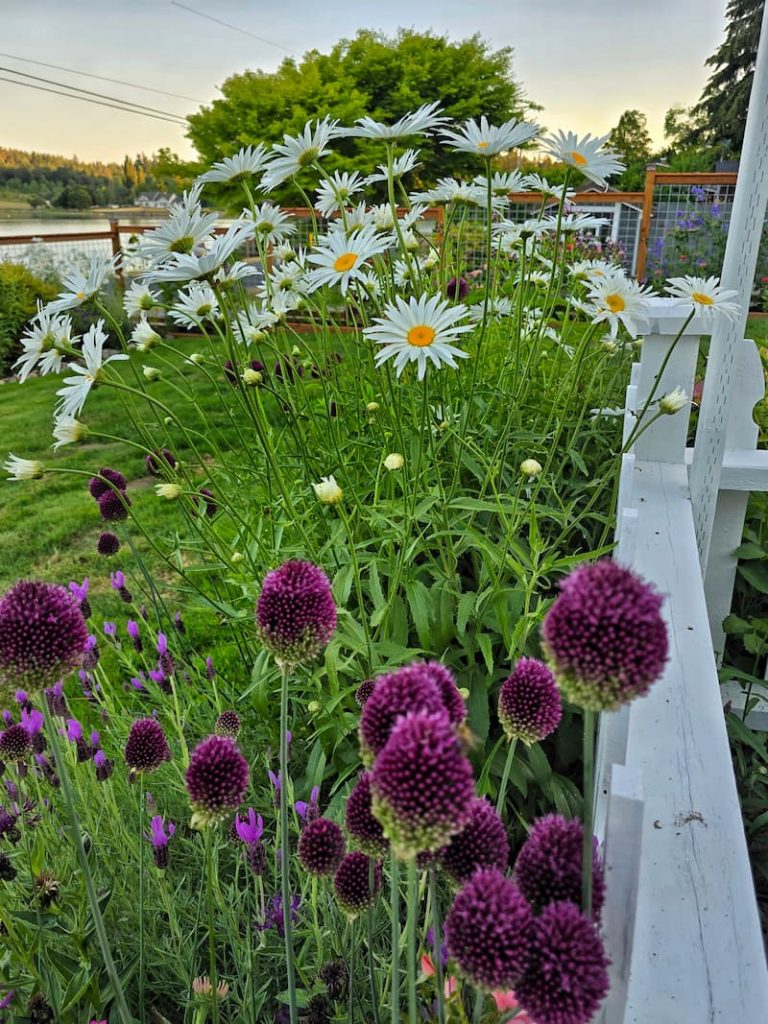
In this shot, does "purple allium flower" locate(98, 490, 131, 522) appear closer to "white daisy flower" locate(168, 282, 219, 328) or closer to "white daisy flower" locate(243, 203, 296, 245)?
"white daisy flower" locate(168, 282, 219, 328)

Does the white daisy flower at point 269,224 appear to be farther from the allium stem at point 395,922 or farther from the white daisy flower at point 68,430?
the allium stem at point 395,922

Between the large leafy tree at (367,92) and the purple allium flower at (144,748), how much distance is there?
20454mm

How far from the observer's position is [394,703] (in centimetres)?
54

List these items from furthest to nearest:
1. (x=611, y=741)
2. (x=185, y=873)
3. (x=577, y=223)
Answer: (x=577, y=223)
(x=185, y=873)
(x=611, y=741)

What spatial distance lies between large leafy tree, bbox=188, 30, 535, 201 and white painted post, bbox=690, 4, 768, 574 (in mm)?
19414

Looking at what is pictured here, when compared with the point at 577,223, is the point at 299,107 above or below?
above

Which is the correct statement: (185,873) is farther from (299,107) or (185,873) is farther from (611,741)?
(299,107)

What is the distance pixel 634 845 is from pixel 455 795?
0.20 metres

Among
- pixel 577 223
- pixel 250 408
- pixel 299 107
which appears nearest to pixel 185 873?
pixel 250 408

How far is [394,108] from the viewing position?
24141 mm

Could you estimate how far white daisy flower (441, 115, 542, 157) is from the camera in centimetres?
173

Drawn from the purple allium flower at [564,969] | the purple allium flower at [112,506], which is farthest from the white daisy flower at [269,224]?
the purple allium flower at [564,969]

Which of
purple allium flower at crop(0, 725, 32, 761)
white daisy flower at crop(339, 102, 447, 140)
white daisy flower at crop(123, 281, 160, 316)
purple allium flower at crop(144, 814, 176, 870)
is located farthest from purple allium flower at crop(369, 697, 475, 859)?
white daisy flower at crop(123, 281, 160, 316)

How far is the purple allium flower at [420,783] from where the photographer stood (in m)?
0.48
